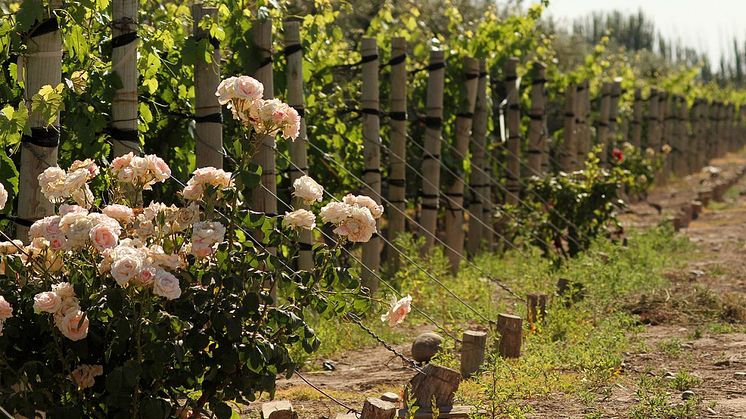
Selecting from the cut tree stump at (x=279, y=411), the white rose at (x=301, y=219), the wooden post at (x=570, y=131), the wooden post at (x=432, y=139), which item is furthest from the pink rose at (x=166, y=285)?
the wooden post at (x=570, y=131)

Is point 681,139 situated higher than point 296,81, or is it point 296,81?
point 296,81

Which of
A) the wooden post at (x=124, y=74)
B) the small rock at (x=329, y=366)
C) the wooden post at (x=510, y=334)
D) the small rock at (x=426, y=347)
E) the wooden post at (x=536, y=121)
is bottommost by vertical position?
the small rock at (x=329, y=366)

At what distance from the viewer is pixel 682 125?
25.8 meters

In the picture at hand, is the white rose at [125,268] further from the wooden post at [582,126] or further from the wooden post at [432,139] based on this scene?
the wooden post at [582,126]

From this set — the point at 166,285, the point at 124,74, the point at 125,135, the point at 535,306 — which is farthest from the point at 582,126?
Answer: the point at 166,285

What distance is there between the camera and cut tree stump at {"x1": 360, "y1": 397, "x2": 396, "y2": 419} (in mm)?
5152

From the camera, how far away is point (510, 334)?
7090 millimetres

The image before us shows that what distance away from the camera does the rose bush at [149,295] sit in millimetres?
4379

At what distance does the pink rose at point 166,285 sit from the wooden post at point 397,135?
5.74 m

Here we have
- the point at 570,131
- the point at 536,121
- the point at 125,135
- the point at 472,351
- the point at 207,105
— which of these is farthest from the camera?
the point at 570,131

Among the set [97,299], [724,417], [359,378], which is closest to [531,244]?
[359,378]

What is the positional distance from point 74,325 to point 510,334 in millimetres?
3332

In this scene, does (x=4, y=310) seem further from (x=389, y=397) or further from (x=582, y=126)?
(x=582, y=126)

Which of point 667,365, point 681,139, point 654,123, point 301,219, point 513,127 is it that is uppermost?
point 301,219
